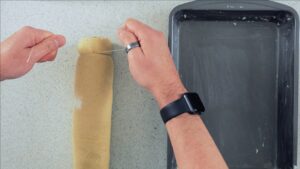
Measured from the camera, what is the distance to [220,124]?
710mm

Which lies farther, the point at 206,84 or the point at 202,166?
the point at 206,84

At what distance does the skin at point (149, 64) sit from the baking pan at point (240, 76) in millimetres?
97

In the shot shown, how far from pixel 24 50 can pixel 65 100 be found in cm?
17

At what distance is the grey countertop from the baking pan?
0.08 m

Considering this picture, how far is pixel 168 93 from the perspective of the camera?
607 mm

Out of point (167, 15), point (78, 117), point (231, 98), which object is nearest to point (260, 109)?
point (231, 98)

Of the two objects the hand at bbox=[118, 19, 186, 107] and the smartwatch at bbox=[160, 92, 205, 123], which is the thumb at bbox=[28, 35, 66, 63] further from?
the smartwatch at bbox=[160, 92, 205, 123]

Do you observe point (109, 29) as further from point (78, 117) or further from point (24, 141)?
point (24, 141)

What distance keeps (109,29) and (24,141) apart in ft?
1.05

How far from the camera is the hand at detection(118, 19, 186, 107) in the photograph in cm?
61

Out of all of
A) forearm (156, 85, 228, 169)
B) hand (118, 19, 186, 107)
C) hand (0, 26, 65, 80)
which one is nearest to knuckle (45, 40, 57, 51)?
hand (0, 26, 65, 80)

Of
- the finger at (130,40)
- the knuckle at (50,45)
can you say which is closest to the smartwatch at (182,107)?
the finger at (130,40)

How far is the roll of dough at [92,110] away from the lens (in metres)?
0.69

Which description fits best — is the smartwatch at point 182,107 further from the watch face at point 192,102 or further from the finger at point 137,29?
the finger at point 137,29
